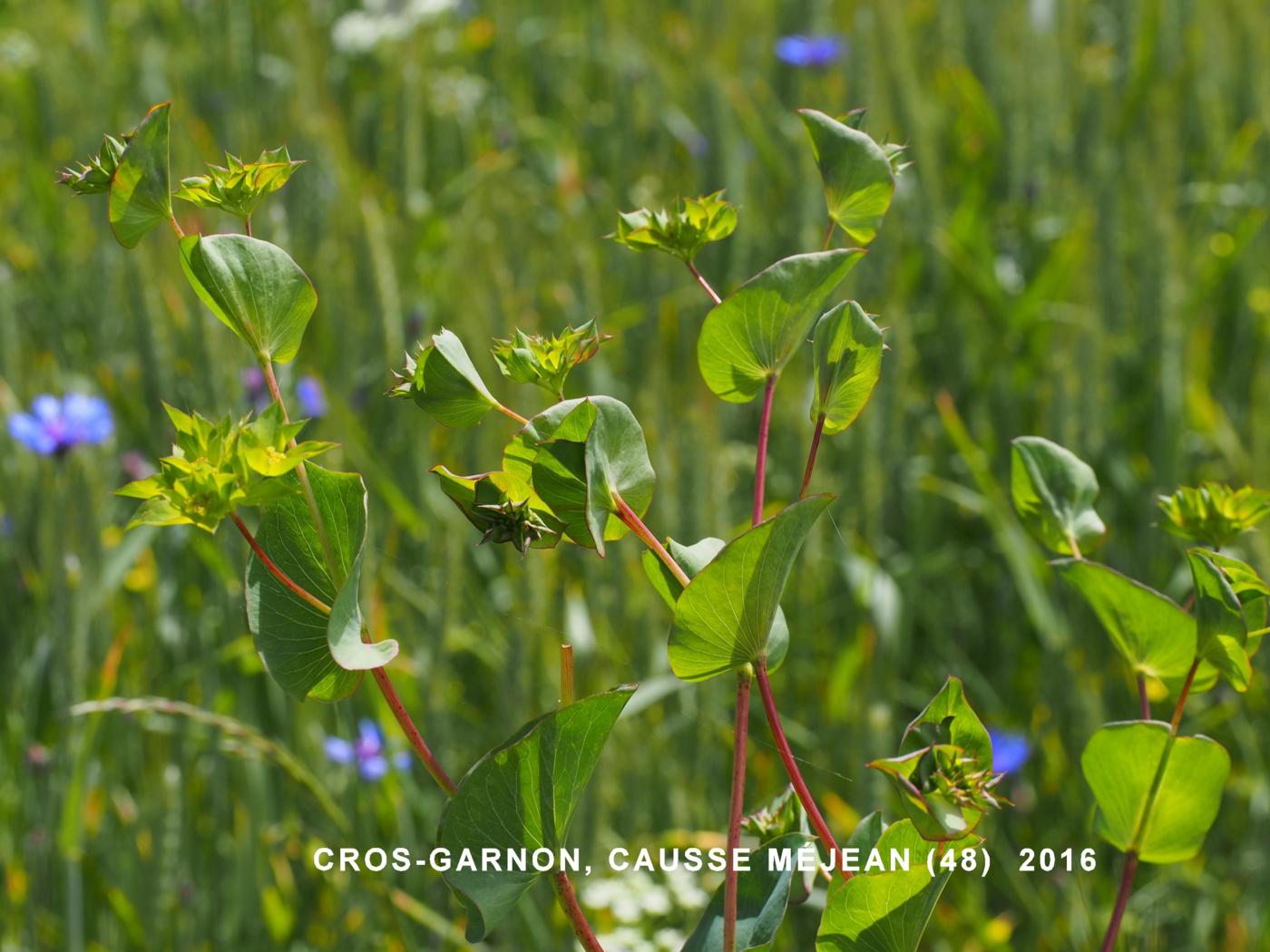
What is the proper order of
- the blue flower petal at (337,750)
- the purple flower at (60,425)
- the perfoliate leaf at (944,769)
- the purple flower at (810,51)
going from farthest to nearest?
the purple flower at (810,51)
the purple flower at (60,425)
the blue flower petal at (337,750)
the perfoliate leaf at (944,769)

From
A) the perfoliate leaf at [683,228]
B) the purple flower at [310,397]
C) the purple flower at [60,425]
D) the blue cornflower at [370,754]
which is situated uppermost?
the perfoliate leaf at [683,228]

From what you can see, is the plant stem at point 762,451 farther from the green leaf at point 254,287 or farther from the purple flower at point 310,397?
the purple flower at point 310,397

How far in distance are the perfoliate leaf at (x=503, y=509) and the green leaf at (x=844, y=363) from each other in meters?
0.08

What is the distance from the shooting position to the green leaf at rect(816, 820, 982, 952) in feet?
1.03

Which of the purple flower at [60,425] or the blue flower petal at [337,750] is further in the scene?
the purple flower at [60,425]

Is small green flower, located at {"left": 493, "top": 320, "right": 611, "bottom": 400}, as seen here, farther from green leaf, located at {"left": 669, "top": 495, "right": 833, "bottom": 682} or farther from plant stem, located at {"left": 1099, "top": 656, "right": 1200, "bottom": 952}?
plant stem, located at {"left": 1099, "top": 656, "right": 1200, "bottom": 952}

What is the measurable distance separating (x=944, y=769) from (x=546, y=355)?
14 cm

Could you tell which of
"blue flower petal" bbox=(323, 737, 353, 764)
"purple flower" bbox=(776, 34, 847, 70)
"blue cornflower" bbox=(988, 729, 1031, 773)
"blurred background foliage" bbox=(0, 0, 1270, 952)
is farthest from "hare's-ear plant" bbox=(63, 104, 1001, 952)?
"purple flower" bbox=(776, 34, 847, 70)

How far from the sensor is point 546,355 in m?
0.33

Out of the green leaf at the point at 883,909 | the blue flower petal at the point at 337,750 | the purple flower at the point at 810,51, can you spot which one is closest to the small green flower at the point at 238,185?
the green leaf at the point at 883,909

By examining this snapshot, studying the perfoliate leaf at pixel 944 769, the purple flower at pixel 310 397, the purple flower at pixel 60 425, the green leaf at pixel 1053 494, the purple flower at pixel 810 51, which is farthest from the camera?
the purple flower at pixel 810 51

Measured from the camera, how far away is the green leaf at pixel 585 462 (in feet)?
0.97

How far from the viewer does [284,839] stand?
0.88 metres

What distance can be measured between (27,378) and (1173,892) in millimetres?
972
